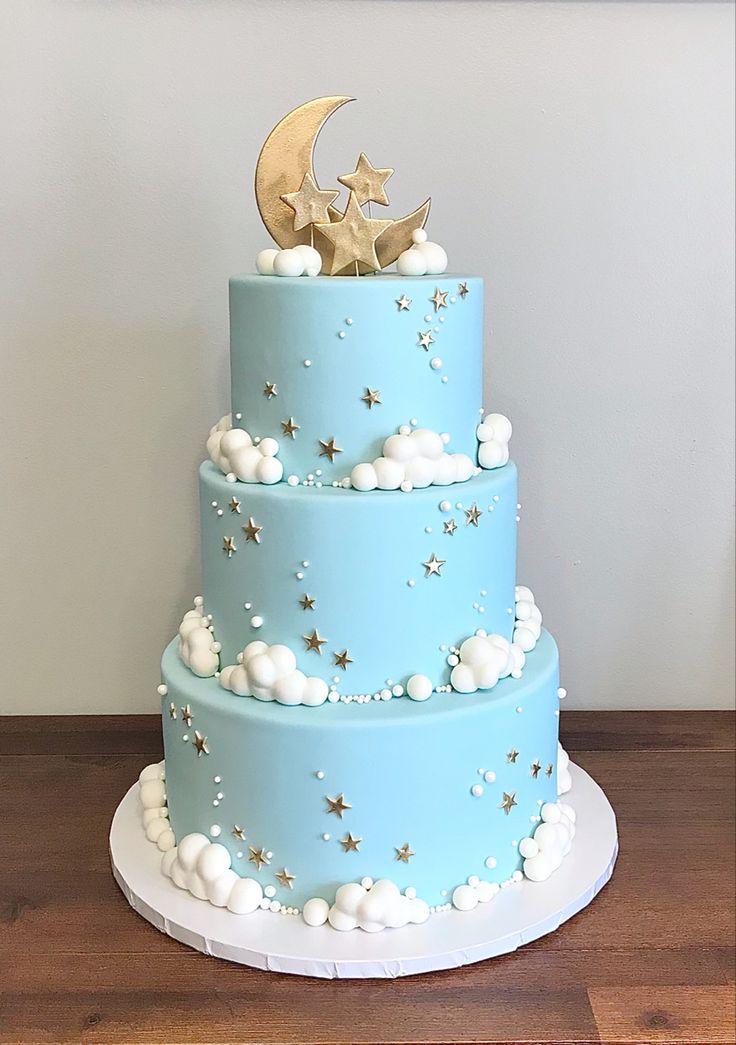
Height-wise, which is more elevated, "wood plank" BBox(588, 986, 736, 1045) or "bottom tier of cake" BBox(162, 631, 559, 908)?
"bottom tier of cake" BBox(162, 631, 559, 908)

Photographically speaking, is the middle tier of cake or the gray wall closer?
the middle tier of cake

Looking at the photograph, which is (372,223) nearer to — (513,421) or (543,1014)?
(513,421)

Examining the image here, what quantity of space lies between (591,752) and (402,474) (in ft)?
2.59

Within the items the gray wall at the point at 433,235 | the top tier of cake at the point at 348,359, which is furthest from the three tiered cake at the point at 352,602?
the gray wall at the point at 433,235

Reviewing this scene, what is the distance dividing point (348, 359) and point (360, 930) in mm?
688

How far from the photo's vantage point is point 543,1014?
1191 mm

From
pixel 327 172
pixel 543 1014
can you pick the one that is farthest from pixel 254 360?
pixel 543 1014

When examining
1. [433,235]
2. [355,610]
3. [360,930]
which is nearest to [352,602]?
[355,610]

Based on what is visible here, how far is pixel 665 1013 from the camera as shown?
3.92 ft

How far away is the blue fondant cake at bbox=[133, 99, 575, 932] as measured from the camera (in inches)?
49.9

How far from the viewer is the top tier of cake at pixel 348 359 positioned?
125cm

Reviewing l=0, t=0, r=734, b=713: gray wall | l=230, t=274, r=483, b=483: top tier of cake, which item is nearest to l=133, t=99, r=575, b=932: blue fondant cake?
l=230, t=274, r=483, b=483: top tier of cake

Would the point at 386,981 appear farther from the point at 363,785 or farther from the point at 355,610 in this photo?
the point at 355,610

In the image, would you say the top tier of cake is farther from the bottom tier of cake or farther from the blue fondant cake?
the bottom tier of cake
